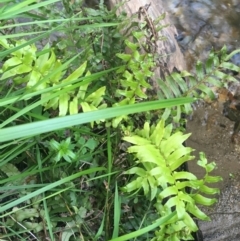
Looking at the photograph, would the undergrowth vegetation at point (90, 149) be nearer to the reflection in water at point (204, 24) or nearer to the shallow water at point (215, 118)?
the shallow water at point (215, 118)

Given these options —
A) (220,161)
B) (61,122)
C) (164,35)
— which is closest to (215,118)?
(220,161)

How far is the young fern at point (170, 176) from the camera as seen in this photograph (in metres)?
1.65

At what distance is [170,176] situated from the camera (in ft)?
5.46

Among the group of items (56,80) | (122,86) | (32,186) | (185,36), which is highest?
(56,80)

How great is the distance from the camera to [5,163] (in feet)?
6.04

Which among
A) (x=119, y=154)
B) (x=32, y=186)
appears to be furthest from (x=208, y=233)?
(x=32, y=186)

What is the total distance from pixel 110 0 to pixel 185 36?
3.23 ft

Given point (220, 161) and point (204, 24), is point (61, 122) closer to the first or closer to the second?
point (220, 161)

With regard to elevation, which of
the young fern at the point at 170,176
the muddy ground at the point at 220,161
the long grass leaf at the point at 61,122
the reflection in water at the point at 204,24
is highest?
the long grass leaf at the point at 61,122

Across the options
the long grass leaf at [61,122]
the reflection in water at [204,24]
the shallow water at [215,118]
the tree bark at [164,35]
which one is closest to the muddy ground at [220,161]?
the shallow water at [215,118]

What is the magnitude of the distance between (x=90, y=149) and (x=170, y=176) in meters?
0.39

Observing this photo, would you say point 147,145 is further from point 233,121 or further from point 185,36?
point 185,36

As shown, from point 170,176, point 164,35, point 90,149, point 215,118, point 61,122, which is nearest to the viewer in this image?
point 61,122

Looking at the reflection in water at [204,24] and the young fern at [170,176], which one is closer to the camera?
the young fern at [170,176]
